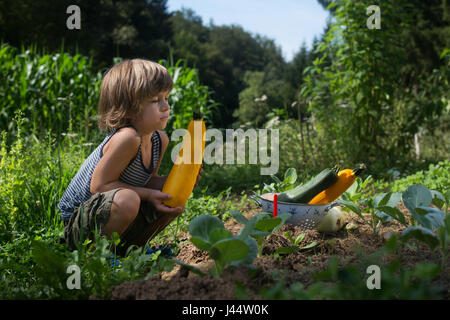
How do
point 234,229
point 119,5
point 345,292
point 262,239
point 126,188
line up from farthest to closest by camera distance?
point 119,5
point 234,229
point 126,188
point 262,239
point 345,292

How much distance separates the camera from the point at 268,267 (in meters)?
1.51

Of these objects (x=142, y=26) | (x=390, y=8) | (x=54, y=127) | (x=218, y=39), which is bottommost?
(x=54, y=127)

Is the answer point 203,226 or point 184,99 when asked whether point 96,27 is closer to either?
point 184,99

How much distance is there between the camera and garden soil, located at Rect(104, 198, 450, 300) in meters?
1.18

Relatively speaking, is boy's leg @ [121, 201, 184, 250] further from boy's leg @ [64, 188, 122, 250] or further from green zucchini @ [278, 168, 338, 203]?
green zucchini @ [278, 168, 338, 203]

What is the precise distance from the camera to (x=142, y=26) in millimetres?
25312

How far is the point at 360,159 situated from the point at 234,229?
3296 millimetres

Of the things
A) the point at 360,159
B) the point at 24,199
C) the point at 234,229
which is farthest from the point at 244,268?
the point at 360,159

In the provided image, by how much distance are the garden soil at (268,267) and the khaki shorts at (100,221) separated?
242 millimetres

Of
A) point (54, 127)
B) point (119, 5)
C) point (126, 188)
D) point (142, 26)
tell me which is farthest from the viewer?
point (142, 26)

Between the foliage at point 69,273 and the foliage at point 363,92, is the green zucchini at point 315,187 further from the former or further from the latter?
the foliage at point 363,92

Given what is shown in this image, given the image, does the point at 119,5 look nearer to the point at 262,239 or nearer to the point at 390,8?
the point at 390,8

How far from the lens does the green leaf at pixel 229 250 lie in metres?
1.26

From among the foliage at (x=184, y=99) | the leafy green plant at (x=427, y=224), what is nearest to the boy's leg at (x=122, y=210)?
the leafy green plant at (x=427, y=224)
